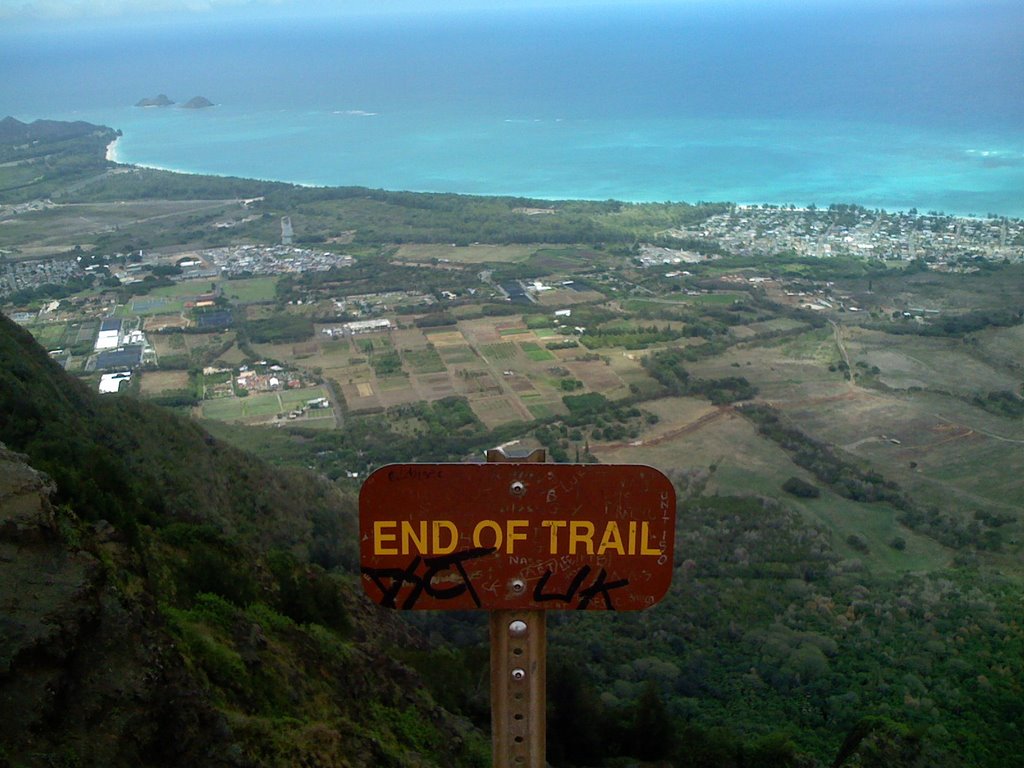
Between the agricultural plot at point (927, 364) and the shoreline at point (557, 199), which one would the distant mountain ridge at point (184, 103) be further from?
the agricultural plot at point (927, 364)

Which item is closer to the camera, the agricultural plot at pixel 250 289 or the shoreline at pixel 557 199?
the agricultural plot at pixel 250 289

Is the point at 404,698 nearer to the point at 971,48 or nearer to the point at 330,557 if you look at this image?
the point at 330,557

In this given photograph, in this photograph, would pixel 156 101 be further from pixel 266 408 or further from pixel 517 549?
pixel 517 549

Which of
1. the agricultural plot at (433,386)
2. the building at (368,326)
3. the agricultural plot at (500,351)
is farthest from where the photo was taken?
the building at (368,326)

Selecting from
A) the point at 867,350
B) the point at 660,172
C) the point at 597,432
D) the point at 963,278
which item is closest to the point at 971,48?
the point at 660,172

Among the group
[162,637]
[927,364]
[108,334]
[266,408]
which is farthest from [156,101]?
[162,637]

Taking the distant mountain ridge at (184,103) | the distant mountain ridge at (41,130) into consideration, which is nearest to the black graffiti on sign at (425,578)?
the distant mountain ridge at (41,130)
